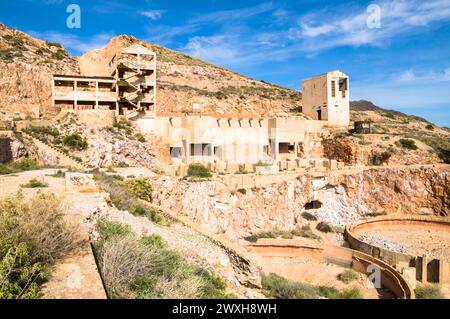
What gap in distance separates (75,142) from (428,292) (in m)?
18.8

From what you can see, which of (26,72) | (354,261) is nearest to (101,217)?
(354,261)

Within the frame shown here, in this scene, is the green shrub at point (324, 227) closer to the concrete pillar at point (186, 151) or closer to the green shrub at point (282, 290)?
the concrete pillar at point (186, 151)

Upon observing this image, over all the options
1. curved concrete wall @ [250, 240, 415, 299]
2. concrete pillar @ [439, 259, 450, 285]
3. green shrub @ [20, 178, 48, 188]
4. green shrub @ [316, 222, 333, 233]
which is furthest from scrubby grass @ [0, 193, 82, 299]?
green shrub @ [316, 222, 333, 233]

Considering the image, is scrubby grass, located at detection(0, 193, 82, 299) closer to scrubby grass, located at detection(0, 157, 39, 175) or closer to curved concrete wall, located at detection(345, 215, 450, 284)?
scrubby grass, located at detection(0, 157, 39, 175)

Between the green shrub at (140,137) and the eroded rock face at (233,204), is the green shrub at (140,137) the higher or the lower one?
the higher one

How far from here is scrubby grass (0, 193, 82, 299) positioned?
389 centimetres

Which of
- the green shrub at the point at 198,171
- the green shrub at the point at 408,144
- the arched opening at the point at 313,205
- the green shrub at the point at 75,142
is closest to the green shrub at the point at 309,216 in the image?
the arched opening at the point at 313,205

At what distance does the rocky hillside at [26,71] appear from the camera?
3272 cm

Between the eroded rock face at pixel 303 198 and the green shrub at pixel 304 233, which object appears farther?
the green shrub at pixel 304 233

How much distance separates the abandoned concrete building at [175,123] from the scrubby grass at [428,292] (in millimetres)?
13180

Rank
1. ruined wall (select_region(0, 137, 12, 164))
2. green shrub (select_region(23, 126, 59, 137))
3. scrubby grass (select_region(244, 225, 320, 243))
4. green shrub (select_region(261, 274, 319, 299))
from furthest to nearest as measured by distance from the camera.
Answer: scrubby grass (select_region(244, 225, 320, 243)) < green shrub (select_region(23, 126, 59, 137)) < ruined wall (select_region(0, 137, 12, 164)) < green shrub (select_region(261, 274, 319, 299))

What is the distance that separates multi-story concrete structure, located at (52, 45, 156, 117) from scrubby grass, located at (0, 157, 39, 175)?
1244cm
